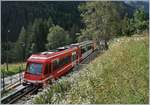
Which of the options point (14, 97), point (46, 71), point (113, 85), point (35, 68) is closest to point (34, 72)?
point (35, 68)

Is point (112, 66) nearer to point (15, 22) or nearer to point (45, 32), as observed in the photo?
point (45, 32)

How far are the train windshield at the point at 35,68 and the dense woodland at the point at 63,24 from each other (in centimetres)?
766

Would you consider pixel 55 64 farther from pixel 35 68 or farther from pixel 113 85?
pixel 113 85

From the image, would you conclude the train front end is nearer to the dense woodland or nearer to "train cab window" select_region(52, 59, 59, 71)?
"train cab window" select_region(52, 59, 59, 71)

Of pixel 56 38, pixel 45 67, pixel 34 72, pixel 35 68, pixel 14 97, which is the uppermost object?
pixel 45 67

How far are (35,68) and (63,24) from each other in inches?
4487

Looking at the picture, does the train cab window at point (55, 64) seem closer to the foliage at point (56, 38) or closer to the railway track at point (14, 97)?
Result: the railway track at point (14, 97)

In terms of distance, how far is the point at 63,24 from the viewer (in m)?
134

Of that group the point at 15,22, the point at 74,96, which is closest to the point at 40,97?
the point at 74,96

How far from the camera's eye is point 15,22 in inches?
5792

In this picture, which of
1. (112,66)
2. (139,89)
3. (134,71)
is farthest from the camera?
(112,66)

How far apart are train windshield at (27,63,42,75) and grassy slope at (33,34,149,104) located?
7.63 metres

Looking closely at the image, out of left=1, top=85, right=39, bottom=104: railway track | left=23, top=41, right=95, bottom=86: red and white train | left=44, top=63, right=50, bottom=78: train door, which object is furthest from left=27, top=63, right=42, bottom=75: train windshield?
left=1, top=85, right=39, bottom=104: railway track

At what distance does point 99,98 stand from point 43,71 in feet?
36.0
